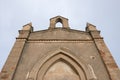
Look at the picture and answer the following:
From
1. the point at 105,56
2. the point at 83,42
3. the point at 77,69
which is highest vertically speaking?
the point at 83,42

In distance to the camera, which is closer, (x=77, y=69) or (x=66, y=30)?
(x=77, y=69)

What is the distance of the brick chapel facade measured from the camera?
8.86 meters

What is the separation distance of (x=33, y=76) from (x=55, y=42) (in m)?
3.13

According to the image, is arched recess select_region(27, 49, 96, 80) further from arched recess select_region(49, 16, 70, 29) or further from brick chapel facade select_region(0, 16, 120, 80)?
arched recess select_region(49, 16, 70, 29)

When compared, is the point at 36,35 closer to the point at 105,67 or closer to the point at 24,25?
the point at 24,25

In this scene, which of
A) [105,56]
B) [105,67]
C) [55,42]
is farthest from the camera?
[55,42]

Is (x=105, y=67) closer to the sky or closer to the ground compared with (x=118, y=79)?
closer to the sky

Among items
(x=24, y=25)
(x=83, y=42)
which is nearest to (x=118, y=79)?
(x=83, y=42)

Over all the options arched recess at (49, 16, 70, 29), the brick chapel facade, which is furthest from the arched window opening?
arched recess at (49, 16, 70, 29)

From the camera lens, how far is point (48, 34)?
12.1 m

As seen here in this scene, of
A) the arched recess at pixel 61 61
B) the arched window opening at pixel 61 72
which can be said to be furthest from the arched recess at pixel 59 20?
the arched window opening at pixel 61 72

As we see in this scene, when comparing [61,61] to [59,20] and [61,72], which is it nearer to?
[61,72]

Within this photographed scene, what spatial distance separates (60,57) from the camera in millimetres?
9953

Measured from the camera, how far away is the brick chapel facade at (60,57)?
29.1ft
